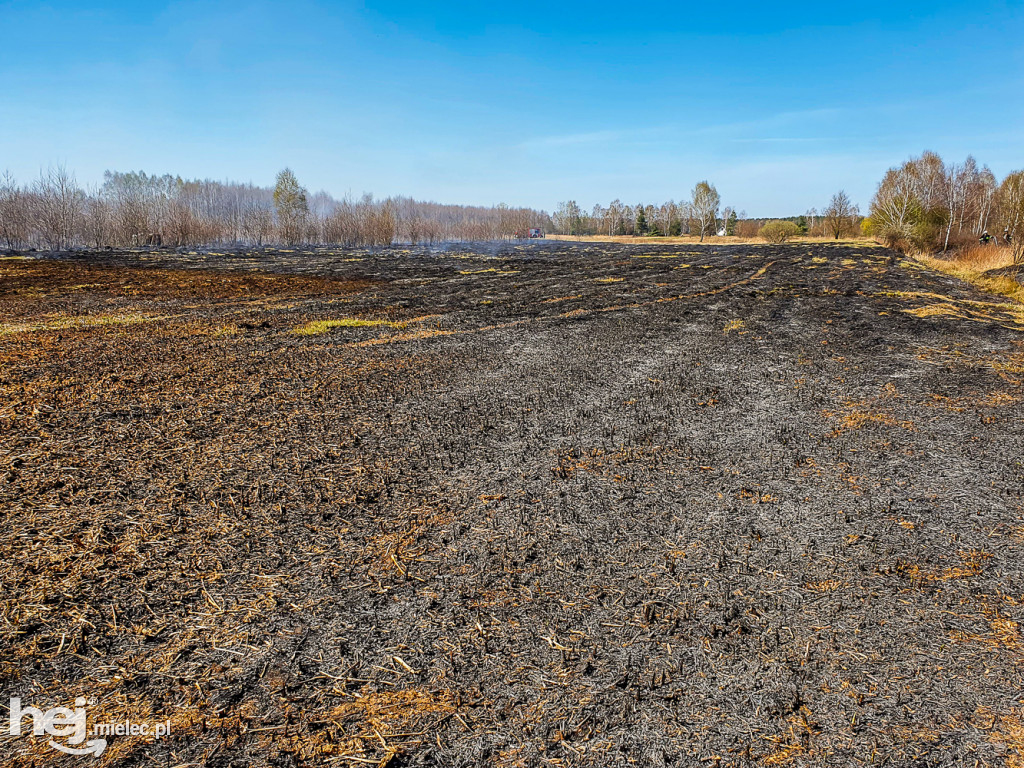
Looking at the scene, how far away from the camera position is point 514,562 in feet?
9.70

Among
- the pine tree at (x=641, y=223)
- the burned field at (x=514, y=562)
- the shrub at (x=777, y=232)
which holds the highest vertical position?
the pine tree at (x=641, y=223)

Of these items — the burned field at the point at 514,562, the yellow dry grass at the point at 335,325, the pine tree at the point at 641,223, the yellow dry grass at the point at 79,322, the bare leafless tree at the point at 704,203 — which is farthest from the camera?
the pine tree at the point at 641,223

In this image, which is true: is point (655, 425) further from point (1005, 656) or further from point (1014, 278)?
point (1014, 278)

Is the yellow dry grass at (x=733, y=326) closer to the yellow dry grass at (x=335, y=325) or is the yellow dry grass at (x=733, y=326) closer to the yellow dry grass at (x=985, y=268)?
the yellow dry grass at (x=335, y=325)

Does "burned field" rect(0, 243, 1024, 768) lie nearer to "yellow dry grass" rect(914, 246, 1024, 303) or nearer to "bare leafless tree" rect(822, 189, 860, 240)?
"yellow dry grass" rect(914, 246, 1024, 303)

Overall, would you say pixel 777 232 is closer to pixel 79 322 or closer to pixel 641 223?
pixel 641 223

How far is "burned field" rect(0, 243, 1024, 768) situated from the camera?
1.97m

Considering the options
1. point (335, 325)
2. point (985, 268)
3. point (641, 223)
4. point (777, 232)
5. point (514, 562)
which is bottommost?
point (514, 562)

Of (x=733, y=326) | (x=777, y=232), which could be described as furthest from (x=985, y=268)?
(x=777, y=232)

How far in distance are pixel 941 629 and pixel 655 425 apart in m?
2.82

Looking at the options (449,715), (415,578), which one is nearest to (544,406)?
(415,578)

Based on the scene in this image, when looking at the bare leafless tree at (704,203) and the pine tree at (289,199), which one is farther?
the bare leafless tree at (704,203)

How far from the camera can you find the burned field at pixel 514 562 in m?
1.97

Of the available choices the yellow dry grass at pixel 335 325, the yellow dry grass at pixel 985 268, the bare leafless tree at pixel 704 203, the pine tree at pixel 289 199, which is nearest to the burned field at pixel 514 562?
the yellow dry grass at pixel 335 325
